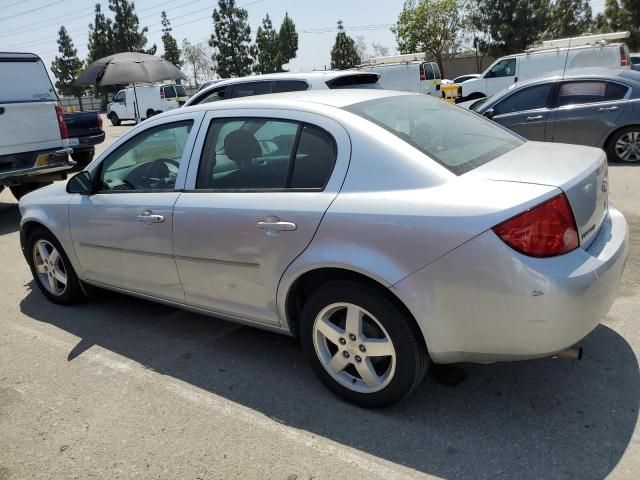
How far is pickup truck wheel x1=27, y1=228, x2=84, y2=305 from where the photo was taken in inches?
179

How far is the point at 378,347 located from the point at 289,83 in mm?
5688

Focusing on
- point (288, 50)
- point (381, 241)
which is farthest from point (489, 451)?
point (288, 50)

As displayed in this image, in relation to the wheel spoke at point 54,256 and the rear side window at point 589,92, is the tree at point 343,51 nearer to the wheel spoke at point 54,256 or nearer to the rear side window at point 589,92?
the rear side window at point 589,92

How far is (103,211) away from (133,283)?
56 centimetres

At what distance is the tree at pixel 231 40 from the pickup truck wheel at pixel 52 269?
2144 inches

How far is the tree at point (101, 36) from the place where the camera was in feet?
202

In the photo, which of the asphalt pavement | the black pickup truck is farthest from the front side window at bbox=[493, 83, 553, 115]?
the black pickup truck

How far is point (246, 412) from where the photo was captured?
9.90ft

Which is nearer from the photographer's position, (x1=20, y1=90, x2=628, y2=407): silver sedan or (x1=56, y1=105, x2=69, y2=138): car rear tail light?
(x1=20, y1=90, x2=628, y2=407): silver sedan

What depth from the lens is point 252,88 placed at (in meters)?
8.39

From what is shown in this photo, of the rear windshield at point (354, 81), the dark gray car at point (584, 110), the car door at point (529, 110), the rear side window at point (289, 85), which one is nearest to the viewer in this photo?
the rear windshield at point (354, 81)

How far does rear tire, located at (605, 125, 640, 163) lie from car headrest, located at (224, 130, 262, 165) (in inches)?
297

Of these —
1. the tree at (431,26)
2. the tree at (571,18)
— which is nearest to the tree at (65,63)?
the tree at (431,26)

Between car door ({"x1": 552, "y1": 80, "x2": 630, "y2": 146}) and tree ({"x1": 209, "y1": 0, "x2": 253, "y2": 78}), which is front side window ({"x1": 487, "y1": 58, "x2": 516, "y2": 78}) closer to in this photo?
car door ({"x1": 552, "y1": 80, "x2": 630, "y2": 146})
